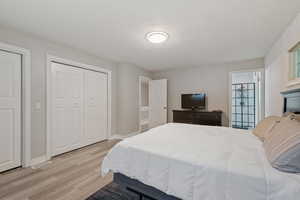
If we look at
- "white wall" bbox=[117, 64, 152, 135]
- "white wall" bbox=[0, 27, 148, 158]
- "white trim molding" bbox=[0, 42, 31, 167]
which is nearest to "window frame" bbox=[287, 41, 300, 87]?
"white wall" bbox=[117, 64, 152, 135]

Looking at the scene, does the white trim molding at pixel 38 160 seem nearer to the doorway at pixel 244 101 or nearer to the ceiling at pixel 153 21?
the ceiling at pixel 153 21

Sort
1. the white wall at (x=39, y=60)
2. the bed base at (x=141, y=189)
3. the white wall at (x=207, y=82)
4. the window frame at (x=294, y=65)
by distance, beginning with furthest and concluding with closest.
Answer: the white wall at (x=207, y=82)
the white wall at (x=39, y=60)
the window frame at (x=294, y=65)
the bed base at (x=141, y=189)

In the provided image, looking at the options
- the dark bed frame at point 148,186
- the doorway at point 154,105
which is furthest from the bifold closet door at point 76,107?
the dark bed frame at point 148,186

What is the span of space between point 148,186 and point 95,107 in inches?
108

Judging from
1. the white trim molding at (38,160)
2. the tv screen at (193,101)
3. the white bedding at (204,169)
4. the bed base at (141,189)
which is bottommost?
the white trim molding at (38,160)

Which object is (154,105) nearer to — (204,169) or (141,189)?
(141,189)

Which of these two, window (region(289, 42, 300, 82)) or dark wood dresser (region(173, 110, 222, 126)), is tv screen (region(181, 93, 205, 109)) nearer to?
dark wood dresser (region(173, 110, 222, 126))

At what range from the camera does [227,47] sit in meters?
2.98

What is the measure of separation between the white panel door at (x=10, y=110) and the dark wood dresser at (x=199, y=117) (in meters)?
3.87

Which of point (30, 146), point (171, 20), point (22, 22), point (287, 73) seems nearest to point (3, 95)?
point (30, 146)

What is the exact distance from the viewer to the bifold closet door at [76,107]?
2869 mm

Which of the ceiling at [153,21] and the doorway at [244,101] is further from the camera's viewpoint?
the doorway at [244,101]

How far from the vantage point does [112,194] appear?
1719 millimetres

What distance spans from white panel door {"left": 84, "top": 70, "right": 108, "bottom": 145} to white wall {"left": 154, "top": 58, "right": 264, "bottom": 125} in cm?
236
